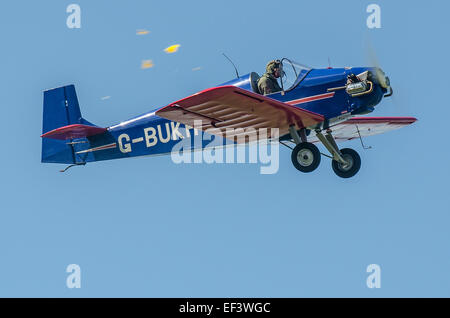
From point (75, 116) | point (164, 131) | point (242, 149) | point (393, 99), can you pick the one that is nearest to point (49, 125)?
point (75, 116)

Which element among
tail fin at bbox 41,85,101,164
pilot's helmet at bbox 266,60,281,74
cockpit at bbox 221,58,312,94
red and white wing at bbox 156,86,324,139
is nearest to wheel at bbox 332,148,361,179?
red and white wing at bbox 156,86,324,139

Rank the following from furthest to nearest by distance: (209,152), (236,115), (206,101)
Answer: (209,152), (236,115), (206,101)

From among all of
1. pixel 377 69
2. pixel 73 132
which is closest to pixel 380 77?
pixel 377 69

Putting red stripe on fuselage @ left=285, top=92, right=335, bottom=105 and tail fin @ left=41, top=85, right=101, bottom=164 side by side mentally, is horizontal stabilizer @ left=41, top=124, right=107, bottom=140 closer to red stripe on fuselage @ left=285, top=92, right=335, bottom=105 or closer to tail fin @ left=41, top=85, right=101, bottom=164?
tail fin @ left=41, top=85, right=101, bottom=164

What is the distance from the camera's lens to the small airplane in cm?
1583

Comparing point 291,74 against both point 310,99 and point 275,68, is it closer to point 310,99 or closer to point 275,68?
point 275,68

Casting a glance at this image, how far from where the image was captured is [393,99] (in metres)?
16.5

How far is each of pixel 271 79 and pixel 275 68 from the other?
23cm

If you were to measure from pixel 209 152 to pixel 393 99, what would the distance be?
4.07 m

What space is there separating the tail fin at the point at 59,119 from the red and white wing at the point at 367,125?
557 centimetres

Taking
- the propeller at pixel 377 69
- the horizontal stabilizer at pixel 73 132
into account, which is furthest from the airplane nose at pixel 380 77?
the horizontal stabilizer at pixel 73 132

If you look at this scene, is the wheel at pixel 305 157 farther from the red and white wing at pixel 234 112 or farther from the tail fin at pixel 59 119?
the tail fin at pixel 59 119

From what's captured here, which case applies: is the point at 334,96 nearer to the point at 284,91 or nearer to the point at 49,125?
the point at 284,91

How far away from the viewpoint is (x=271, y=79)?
1678cm
